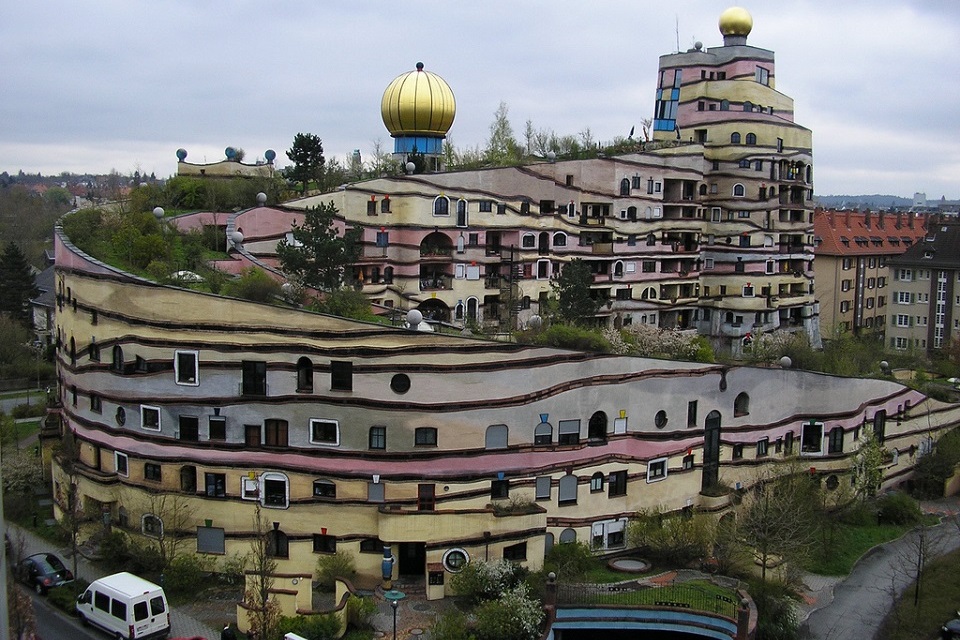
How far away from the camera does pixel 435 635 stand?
2395 cm

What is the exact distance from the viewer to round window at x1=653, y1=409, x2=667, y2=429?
1249 inches

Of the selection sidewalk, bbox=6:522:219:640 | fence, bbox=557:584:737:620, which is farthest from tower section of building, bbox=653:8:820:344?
sidewalk, bbox=6:522:219:640

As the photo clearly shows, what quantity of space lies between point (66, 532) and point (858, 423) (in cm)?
3102

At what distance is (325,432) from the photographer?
93.9 ft

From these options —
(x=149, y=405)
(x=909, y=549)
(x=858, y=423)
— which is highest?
(x=149, y=405)

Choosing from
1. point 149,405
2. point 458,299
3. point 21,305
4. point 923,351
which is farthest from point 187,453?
point 923,351

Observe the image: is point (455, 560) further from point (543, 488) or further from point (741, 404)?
point (741, 404)

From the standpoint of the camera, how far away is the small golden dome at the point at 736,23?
185 ft

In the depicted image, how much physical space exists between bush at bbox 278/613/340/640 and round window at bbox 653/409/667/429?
43.3 ft

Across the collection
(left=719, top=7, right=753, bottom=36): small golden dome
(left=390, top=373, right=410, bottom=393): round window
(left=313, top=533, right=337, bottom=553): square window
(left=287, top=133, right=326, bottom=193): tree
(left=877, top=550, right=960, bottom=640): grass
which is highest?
(left=719, top=7, right=753, bottom=36): small golden dome

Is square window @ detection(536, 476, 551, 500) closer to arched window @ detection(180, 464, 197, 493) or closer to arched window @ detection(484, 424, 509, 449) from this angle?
arched window @ detection(484, 424, 509, 449)

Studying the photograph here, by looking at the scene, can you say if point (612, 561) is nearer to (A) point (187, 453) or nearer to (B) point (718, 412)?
(B) point (718, 412)

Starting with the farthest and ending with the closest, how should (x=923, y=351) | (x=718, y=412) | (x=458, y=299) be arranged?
(x=923, y=351)
(x=458, y=299)
(x=718, y=412)

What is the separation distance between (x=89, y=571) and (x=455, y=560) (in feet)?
39.3
